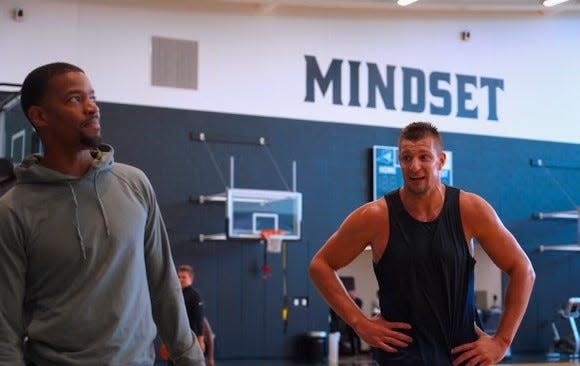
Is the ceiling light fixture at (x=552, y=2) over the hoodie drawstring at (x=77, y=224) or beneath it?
over

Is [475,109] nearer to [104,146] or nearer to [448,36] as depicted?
[448,36]

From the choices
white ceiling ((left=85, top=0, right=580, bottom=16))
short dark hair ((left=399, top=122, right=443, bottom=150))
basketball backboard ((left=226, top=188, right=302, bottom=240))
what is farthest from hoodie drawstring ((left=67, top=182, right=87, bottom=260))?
white ceiling ((left=85, top=0, right=580, bottom=16))

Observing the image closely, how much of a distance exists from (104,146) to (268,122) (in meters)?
14.2

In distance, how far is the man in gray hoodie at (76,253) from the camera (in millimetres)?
2557

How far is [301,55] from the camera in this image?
17.5 m

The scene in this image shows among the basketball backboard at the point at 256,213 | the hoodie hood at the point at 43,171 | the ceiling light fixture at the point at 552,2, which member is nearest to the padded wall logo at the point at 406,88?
the ceiling light fixture at the point at 552,2

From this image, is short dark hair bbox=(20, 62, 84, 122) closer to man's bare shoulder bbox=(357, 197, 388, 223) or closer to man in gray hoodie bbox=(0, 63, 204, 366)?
man in gray hoodie bbox=(0, 63, 204, 366)

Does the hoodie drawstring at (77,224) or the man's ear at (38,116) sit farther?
the man's ear at (38,116)

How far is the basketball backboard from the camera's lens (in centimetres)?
1474

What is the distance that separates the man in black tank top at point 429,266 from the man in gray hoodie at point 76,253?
1467 mm

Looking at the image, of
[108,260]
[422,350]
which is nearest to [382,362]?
[422,350]

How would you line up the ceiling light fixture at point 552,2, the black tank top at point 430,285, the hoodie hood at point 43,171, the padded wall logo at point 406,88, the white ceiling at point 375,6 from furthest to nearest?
the ceiling light fixture at point 552,2 → the padded wall logo at point 406,88 → the white ceiling at point 375,6 → the black tank top at point 430,285 → the hoodie hood at point 43,171

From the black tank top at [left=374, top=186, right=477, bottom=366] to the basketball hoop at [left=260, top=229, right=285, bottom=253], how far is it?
1060cm

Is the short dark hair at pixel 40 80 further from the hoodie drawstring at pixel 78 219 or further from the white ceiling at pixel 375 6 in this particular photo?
the white ceiling at pixel 375 6
